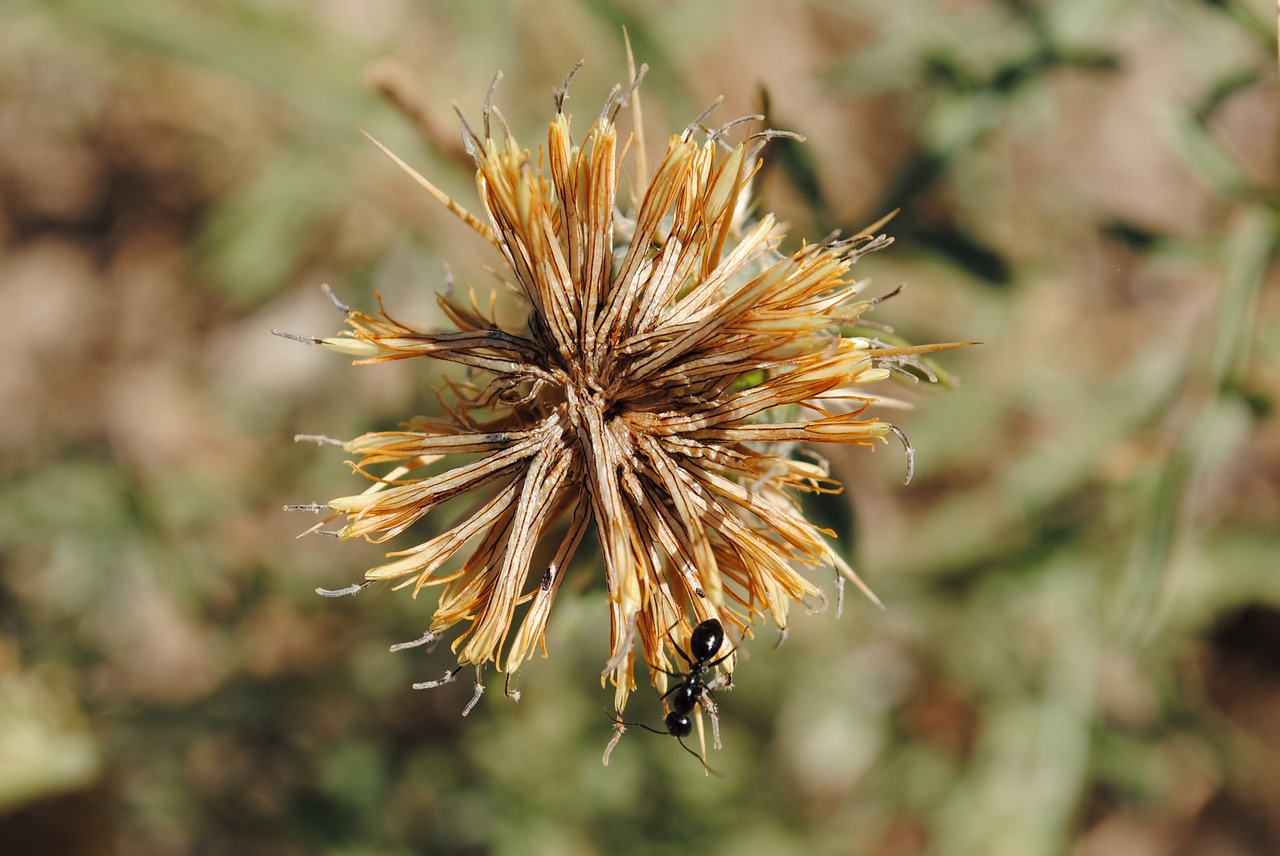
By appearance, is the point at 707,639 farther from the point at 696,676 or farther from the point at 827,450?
the point at 827,450

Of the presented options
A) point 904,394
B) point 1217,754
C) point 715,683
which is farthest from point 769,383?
point 1217,754

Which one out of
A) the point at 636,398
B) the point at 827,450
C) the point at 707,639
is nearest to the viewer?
the point at 707,639

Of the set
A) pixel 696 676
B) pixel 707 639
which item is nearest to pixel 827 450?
pixel 696 676

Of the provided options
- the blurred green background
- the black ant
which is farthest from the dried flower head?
the blurred green background

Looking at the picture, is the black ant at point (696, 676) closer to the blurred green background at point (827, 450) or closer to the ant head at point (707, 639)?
the ant head at point (707, 639)

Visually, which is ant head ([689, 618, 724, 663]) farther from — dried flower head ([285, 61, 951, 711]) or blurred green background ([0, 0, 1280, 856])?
blurred green background ([0, 0, 1280, 856])

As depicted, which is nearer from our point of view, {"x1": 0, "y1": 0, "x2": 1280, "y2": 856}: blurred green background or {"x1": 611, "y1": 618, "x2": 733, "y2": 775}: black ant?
{"x1": 611, "y1": 618, "x2": 733, "y2": 775}: black ant

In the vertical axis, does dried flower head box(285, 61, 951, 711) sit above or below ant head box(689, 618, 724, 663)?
above
